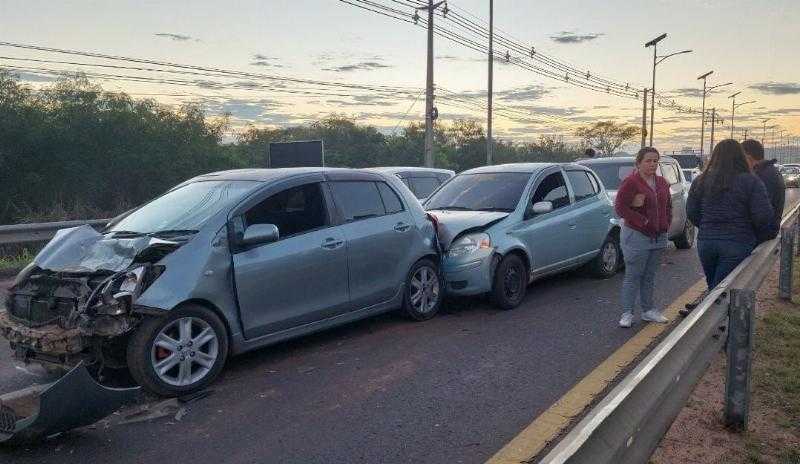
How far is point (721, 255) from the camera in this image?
586 centimetres

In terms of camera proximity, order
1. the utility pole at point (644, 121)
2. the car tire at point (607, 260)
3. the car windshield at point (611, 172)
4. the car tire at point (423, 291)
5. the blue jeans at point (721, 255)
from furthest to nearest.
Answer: the utility pole at point (644, 121) → the car windshield at point (611, 172) → the car tire at point (607, 260) → the car tire at point (423, 291) → the blue jeans at point (721, 255)

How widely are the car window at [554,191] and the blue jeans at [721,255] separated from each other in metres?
2.60

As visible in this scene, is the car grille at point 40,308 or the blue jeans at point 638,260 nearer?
the car grille at point 40,308

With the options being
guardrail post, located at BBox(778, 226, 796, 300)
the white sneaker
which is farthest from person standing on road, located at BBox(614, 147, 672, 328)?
guardrail post, located at BBox(778, 226, 796, 300)

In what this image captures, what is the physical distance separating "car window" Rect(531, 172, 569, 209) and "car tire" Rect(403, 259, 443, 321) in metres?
1.83

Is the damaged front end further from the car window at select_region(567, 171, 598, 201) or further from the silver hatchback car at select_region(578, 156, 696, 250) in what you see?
the silver hatchback car at select_region(578, 156, 696, 250)

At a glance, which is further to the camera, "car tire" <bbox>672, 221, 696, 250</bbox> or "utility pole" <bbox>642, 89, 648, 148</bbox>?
"utility pole" <bbox>642, 89, 648, 148</bbox>

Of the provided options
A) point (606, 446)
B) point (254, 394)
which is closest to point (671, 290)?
point (254, 394)

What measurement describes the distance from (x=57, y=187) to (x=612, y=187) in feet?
109

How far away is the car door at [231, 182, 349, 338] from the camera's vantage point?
549 cm

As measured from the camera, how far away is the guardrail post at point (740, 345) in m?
3.76

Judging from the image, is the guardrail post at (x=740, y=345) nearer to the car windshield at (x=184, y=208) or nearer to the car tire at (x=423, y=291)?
the car tire at (x=423, y=291)

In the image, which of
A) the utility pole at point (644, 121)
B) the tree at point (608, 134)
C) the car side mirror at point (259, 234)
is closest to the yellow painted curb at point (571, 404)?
the car side mirror at point (259, 234)

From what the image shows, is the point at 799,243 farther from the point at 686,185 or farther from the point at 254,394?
the point at 254,394
